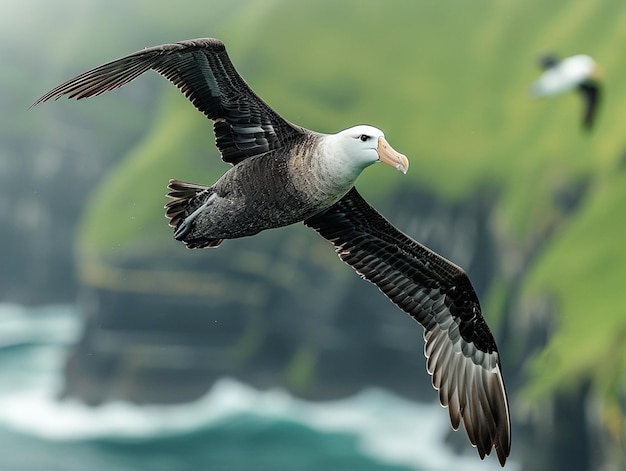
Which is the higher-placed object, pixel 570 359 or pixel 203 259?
pixel 203 259

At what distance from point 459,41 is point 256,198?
69431 mm

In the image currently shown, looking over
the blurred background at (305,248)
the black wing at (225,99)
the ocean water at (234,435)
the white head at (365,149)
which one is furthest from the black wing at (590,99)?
the white head at (365,149)

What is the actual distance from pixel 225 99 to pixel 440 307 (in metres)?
3.62

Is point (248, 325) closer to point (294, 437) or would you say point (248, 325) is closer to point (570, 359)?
point (294, 437)

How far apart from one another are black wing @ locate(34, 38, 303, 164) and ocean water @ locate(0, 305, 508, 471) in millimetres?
60752

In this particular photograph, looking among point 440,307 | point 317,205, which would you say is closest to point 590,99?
point 440,307

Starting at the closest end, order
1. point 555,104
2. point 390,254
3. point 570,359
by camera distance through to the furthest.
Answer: point 390,254 → point 570,359 → point 555,104

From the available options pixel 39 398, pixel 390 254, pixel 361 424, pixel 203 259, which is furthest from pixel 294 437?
pixel 390 254

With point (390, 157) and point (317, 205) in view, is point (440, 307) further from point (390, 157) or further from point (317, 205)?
point (390, 157)

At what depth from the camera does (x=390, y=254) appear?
1252 cm

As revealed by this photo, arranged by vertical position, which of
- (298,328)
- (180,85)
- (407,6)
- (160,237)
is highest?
(407,6)

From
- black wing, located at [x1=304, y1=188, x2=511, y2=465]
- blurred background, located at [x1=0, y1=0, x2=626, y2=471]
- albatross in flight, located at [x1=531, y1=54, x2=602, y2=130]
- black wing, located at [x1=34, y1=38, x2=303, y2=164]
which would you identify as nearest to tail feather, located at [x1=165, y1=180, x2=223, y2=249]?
black wing, located at [x1=34, y1=38, x2=303, y2=164]

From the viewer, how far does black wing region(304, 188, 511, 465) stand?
12.3m

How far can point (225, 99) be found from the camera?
11.1 m
